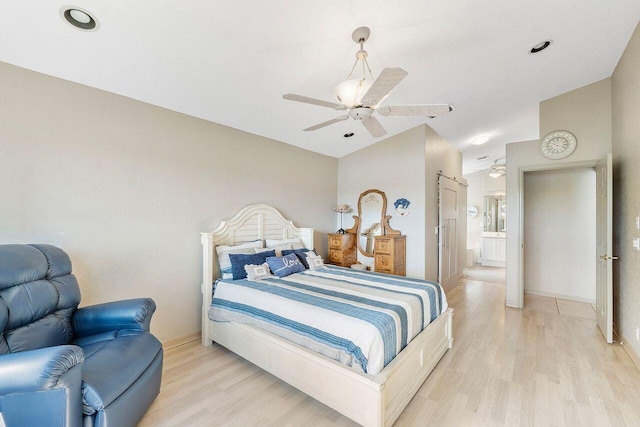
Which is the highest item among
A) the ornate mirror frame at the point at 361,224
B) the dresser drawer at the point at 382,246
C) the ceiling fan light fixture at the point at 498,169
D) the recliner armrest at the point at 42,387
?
the ceiling fan light fixture at the point at 498,169

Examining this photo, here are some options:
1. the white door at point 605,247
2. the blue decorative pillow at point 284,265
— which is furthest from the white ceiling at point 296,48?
the blue decorative pillow at point 284,265

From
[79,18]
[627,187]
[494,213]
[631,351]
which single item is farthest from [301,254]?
[494,213]

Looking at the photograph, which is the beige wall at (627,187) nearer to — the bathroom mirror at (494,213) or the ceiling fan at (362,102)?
the ceiling fan at (362,102)

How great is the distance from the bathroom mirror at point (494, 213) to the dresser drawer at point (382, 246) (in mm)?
5360

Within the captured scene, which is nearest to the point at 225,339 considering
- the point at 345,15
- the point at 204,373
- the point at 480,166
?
the point at 204,373

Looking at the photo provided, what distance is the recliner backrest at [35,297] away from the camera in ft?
5.39

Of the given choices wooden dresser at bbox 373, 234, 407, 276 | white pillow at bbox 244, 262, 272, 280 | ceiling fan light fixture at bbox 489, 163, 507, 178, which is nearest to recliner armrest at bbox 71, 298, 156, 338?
white pillow at bbox 244, 262, 272, 280

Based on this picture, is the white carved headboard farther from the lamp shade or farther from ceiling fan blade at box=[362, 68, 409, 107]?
ceiling fan blade at box=[362, 68, 409, 107]

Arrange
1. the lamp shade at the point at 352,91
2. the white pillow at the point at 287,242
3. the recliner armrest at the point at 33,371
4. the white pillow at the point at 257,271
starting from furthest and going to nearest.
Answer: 1. the white pillow at the point at 287,242
2. the white pillow at the point at 257,271
3. the lamp shade at the point at 352,91
4. the recliner armrest at the point at 33,371

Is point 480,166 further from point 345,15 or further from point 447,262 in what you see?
point 345,15

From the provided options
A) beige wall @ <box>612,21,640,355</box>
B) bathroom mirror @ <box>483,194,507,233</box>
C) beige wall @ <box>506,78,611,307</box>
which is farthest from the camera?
bathroom mirror @ <box>483,194,507,233</box>

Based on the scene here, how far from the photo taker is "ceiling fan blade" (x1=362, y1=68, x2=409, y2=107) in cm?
159

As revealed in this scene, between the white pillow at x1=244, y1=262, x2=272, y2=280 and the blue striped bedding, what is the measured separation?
0.43 feet

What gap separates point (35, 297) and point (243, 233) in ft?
6.53
